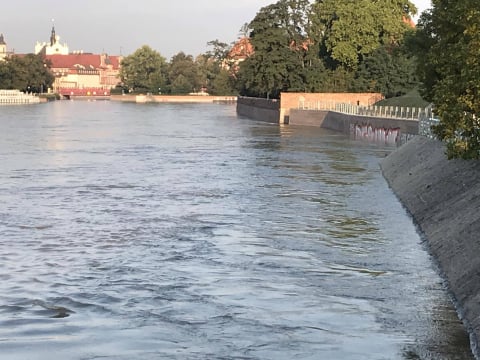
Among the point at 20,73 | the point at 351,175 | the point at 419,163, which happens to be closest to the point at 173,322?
the point at 419,163

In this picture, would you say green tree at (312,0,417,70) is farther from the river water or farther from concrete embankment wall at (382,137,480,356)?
concrete embankment wall at (382,137,480,356)

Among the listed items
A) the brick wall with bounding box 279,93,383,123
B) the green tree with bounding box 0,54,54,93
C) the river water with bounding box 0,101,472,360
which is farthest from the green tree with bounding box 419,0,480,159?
the green tree with bounding box 0,54,54,93

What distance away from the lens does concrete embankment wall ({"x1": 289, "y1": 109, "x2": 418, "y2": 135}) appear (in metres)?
55.4

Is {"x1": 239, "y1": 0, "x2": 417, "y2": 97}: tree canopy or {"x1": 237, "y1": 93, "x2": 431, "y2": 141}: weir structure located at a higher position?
{"x1": 239, "y1": 0, "x2": 417, "y2": 97}: tree canopy

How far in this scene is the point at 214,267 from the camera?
711 inches

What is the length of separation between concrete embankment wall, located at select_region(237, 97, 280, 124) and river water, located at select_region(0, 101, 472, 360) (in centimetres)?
5840

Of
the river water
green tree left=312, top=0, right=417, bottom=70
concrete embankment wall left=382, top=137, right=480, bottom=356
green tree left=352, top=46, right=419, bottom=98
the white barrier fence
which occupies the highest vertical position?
green tree left=312, top=0, right=417, bottom=70

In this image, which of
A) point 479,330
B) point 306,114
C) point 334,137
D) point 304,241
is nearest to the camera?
point 479,330

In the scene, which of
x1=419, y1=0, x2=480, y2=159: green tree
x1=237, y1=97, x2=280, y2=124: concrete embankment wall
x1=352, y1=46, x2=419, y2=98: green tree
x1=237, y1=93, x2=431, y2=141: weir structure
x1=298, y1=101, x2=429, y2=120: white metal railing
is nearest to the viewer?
x1=419, y1=0, x2=480, y2=159: green tree

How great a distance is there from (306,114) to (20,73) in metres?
116

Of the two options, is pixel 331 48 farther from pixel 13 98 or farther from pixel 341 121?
pixel 13 98

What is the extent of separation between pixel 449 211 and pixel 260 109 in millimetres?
83797

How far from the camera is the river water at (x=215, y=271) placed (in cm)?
1290

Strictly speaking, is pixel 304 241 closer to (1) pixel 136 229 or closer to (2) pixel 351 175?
(1) pixel 136 229
